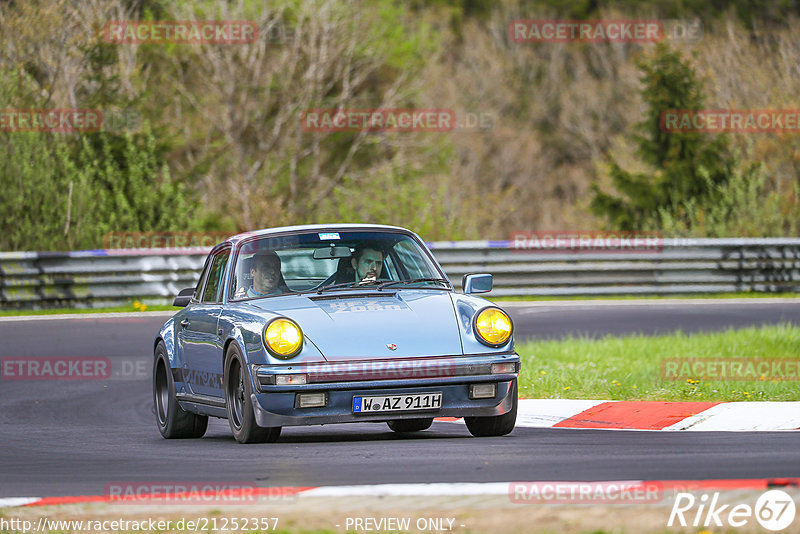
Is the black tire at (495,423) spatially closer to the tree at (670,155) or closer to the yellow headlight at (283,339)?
the yellow headlight at (283,339)

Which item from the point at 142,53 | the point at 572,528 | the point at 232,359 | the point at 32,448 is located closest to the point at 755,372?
the point at 232,359

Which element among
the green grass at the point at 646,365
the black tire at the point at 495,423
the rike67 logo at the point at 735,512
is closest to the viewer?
the rike67 logo at the point at 735,512

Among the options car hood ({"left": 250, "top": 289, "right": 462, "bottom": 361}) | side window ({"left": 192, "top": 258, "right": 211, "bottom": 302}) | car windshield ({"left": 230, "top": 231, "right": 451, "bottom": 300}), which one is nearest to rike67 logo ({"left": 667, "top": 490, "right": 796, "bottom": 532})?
car hood ({"left": 250, "top": 289, "right": 462, "bottom": 361})

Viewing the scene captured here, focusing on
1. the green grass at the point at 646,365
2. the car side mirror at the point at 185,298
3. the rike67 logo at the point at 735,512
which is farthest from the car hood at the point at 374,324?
the rike67 logo at the point at 735,512

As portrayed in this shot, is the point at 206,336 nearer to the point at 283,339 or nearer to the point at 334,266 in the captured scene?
the point at 334,266

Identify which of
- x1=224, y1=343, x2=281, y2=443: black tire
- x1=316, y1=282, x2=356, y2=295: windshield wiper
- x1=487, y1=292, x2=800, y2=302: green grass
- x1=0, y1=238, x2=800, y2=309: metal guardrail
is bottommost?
x1=487, y1=292, x2=800, y2=302: green grass

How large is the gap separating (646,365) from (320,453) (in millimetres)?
5625

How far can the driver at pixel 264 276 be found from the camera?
31.5 ft

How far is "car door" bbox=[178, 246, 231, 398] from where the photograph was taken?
31.5 ft

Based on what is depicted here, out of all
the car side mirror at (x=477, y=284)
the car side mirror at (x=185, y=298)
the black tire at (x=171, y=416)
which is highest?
the car side mirror at (x=477, y=284)

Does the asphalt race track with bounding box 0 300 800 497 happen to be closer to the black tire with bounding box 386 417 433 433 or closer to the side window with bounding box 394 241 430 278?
the black tire with bounding box 386 417 433 433

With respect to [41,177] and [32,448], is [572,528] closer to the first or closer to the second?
[32,448]

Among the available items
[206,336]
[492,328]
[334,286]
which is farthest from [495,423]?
[206,336]

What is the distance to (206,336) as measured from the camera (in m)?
9.81
